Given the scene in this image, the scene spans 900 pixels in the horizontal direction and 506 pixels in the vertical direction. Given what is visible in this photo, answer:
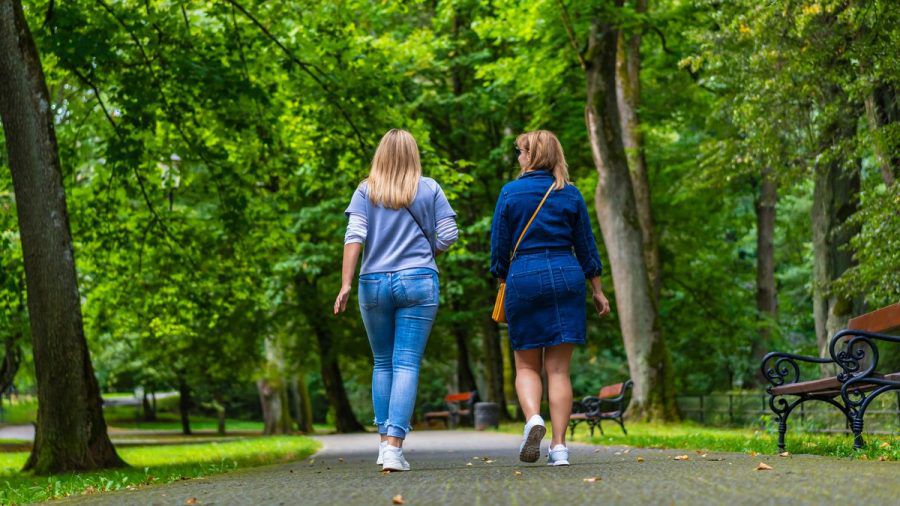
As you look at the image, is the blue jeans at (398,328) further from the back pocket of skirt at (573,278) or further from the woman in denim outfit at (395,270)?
the back pocket of skirt at (573,278)

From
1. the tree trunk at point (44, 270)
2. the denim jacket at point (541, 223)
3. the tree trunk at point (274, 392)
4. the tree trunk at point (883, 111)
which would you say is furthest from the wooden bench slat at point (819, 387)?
the tree trunk at point (274, 392)

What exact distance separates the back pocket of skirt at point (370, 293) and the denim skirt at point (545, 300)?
89 cm

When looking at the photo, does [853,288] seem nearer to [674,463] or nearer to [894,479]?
[674,463]

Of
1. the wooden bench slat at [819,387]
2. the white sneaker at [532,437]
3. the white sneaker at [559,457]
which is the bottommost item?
the white sneaker at [559,457]

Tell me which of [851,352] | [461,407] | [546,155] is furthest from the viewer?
[461,407]

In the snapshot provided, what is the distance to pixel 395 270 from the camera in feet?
23.3

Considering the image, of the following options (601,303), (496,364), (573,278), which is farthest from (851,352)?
(496,364)

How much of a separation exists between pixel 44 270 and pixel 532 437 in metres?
5.68

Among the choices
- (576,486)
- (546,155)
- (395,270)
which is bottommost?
(576,486)

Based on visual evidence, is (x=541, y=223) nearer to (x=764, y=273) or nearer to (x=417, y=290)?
(x=417, y=290)

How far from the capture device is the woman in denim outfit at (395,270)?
704cm

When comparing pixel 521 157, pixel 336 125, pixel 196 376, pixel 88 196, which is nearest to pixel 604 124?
pixel 336 125

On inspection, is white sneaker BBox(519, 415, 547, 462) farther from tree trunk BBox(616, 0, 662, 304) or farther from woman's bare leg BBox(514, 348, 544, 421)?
tree trunk BBox(616, 0, 662, 304)

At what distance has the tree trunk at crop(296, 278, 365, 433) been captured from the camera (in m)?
31.8
